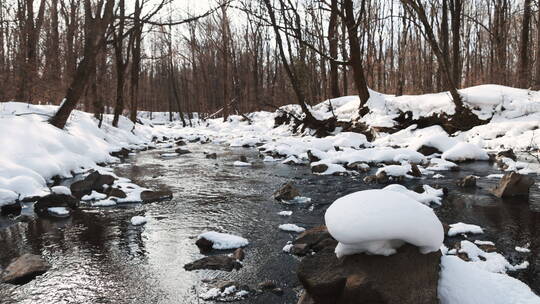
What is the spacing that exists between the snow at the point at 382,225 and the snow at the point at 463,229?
181 cm

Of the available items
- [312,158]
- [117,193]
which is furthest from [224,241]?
[312,158]

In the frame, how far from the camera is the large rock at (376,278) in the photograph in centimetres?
247

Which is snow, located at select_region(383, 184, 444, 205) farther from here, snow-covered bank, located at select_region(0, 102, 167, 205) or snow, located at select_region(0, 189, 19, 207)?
snow-covered bank, located at select_region(0, 102, 167, 205)

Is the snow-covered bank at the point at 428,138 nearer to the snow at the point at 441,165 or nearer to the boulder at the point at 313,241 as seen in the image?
the snow at the point at 441,165

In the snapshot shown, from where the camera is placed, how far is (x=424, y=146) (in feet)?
33.7

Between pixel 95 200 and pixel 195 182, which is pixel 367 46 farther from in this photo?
pixel 95 200

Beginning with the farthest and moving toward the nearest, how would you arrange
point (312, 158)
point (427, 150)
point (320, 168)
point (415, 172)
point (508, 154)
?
point (312, 158), point (427, 150), point (508, 154), point (320, 168), point (415, 172)

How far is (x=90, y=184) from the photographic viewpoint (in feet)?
22.5

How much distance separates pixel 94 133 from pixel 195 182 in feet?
21.3

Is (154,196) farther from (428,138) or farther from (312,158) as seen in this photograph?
(428,138)

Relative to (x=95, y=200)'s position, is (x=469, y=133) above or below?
above

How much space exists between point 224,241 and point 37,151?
18.2 feet

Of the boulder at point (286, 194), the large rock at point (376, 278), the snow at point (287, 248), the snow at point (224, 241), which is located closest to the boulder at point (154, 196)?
the boulder at point (286, 194)

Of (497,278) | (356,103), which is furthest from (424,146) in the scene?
(497,278)
